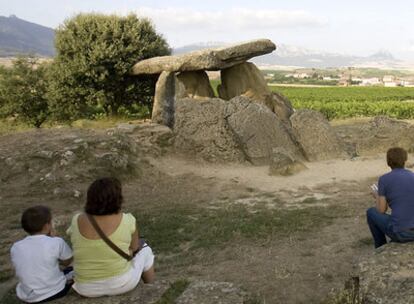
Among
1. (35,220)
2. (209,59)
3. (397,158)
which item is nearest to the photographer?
(35,220)

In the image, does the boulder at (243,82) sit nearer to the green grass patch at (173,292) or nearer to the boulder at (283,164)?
the boulder at (283,164)

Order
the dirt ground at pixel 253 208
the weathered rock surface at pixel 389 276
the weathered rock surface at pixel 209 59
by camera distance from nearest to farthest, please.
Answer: the weathered rock surface at pixel 389 276
the dirt ground at pixel 253 208
the weathered rock surface at pixel 209 59

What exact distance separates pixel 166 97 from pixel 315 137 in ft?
20.1

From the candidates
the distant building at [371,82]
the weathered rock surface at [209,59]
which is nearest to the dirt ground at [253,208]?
the weathered rock surface at [209,59]

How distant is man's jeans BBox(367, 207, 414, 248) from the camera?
21.1 ft

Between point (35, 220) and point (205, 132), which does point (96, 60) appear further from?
point (35, 220)

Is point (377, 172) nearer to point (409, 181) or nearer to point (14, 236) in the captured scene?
point (409, 181)

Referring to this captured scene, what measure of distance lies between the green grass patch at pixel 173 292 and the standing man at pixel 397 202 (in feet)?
9.09

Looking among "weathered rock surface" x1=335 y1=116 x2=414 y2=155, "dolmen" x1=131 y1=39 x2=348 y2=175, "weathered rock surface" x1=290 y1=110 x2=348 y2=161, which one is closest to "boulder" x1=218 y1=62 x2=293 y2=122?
"dolmen" x1=131 y1=39 x2=348 y2=175

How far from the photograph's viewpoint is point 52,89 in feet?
72.0

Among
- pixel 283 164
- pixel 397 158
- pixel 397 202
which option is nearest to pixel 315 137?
pixel 283 164

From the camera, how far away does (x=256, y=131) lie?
16.5 metres

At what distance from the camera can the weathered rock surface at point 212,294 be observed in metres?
5.34

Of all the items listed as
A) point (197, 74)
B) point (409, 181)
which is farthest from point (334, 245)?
point (197, 74)
